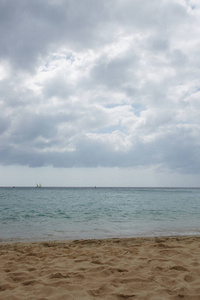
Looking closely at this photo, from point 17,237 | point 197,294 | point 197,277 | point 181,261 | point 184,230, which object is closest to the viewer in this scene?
point 197,294

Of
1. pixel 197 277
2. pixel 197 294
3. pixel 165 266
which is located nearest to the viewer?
pixel 197 294

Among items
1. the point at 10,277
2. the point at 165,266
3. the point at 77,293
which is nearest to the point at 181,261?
the point at 165,266

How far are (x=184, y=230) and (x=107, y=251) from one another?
727cm

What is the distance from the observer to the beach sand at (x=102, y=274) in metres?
4.02

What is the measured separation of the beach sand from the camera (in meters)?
4.02

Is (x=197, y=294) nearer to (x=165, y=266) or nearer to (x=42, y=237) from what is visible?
(x=165, y=266)

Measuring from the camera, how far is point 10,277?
16.3 feet

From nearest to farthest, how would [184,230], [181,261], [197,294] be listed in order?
1. [197,294]
2. [181,261]
3. [184,230]

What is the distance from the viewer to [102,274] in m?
4.99

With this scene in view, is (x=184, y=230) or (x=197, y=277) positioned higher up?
(x=197, y=277)

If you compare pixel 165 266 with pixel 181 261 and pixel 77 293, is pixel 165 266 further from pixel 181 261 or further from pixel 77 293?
pixel 77 293

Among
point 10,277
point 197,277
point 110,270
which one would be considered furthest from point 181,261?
A: point 10,277

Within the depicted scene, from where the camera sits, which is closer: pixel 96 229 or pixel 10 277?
pixel 10 277

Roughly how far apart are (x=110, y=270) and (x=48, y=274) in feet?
4.47
